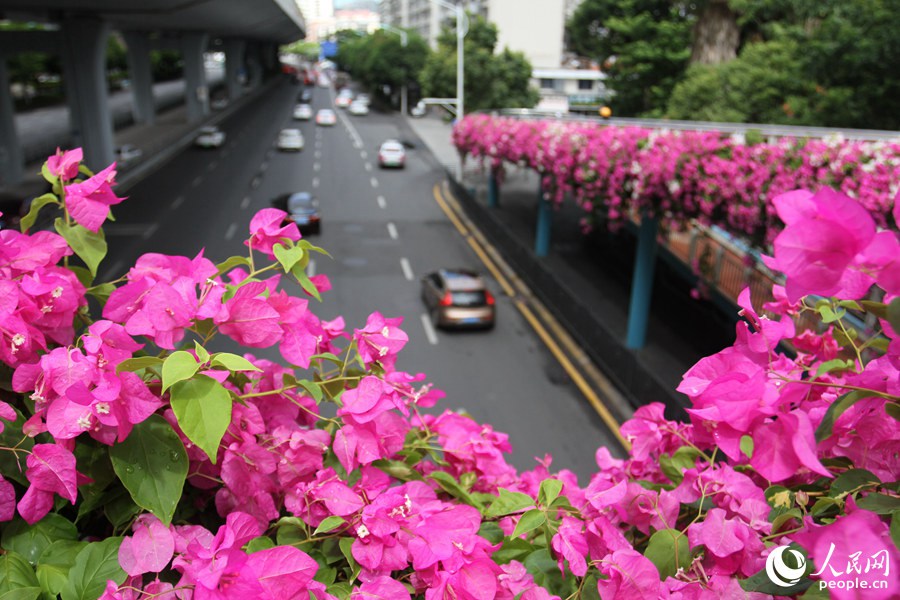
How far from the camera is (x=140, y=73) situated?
46719 mm

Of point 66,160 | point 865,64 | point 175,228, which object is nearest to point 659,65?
point 865,64

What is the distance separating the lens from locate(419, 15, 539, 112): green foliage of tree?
124 ft

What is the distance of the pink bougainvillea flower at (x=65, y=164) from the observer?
2383mm

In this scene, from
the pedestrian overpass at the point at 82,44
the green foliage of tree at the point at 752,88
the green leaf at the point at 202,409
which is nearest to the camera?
the green leaf at the point at 202,409

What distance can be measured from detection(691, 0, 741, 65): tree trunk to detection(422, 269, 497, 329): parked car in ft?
72.8

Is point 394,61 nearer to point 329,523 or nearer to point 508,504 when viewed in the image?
point 508,504

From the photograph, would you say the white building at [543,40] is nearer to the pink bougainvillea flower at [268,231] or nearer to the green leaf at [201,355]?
the pink bougainvillea flower at [268,231]

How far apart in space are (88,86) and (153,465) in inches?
1236

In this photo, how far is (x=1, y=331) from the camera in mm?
1870

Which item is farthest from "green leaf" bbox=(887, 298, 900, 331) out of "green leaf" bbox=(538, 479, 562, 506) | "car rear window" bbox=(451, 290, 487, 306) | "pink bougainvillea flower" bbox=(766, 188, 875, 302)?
"car rear window" bbox=(451, 290, 487, 306)

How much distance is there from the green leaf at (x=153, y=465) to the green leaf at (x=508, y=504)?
38.6 inches

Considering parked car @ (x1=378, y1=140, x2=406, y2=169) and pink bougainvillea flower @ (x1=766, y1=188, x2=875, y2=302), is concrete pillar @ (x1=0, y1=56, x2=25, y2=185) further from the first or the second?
pink bougainvillea flower @ (x1=766, y1=188, x2=875, y2=302)

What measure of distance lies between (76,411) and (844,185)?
8836 millimetres

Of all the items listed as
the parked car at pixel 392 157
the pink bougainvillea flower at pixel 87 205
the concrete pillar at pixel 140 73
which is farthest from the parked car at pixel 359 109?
the pink bougainvillea flower at pixel 87 205
